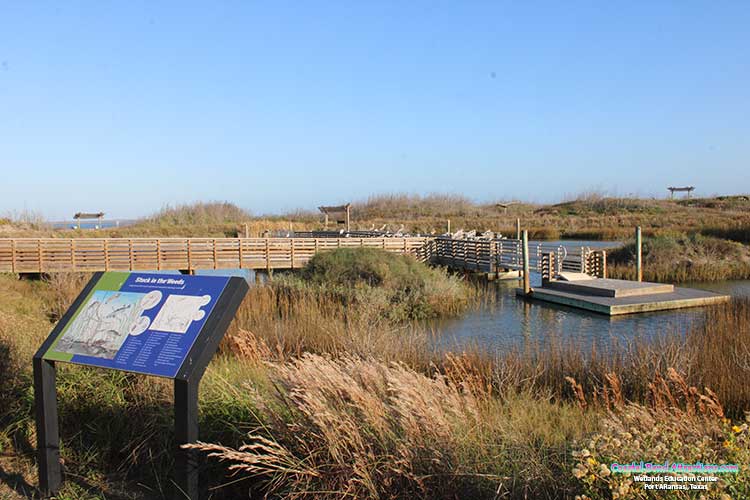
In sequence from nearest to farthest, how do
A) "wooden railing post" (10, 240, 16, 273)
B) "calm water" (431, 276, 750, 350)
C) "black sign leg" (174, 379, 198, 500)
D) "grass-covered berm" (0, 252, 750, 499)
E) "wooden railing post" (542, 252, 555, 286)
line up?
"grass-covered berm" (0, 252, 750, 499)
"black sign leg" (174, 379, 198, 500)
"calm water" (431, 276, 750, 350)
"wooden railing post" (542, 252, 555, 286)
"wooden railing post" (10, 240, 16, 273)

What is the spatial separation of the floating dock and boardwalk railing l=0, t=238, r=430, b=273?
8734mm

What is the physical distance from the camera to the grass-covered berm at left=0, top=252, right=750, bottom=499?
332 centimetres

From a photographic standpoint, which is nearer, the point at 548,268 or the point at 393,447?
the point at 393,447

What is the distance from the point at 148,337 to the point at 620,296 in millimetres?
15974

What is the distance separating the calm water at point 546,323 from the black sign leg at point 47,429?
8621 mm

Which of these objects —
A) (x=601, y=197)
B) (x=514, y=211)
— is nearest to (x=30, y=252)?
(x=514, y=211)

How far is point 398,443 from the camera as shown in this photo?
3.57 metres

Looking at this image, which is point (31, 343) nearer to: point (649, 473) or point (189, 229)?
point (649, 473)

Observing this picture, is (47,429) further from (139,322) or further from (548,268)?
(548,268)

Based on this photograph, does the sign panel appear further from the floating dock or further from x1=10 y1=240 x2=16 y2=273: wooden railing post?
x1=10 y1=240 x2=16 y2=273: wooden railing post

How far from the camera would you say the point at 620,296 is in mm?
17531

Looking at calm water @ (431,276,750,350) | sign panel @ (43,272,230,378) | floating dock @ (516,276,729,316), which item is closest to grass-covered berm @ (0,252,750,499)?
sign panel @ (43,272,230,378)

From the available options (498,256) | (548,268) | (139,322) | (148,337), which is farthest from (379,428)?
(498,256)

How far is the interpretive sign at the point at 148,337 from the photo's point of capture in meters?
3.74
